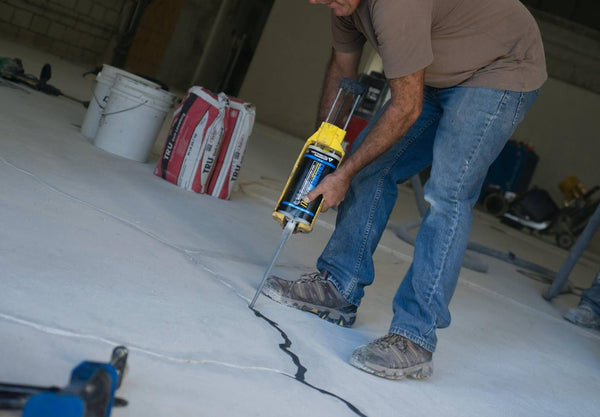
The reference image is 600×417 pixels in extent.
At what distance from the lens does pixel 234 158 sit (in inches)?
133

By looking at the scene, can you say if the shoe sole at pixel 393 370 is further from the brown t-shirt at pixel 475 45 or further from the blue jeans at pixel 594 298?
the blue jeans at pixel 594 298

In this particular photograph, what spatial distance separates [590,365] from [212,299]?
167cm

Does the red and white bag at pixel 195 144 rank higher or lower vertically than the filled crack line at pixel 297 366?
higher

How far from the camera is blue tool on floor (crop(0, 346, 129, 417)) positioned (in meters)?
0.88

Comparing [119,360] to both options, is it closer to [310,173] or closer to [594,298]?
[310,173]

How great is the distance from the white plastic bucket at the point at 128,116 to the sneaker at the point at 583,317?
2198mm

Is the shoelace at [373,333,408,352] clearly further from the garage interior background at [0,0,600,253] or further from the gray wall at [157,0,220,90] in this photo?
the gray wall at [157,0,220,90]

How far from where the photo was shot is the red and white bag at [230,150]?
11.0 feet

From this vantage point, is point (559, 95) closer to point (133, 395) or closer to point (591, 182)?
point (591, 182)

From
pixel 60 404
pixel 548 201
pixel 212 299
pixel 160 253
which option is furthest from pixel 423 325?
pixel 548 201

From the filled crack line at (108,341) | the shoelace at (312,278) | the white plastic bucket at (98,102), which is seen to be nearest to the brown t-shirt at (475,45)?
the shoelace at (312,278)

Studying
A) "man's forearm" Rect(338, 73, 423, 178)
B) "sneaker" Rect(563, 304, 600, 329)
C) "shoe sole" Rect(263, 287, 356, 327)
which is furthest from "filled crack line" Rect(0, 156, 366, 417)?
"sneaker" Rect(563, 304, 600, 329)

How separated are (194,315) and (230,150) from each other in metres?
1.73

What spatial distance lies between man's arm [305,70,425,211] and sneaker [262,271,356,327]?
1.04 ft
